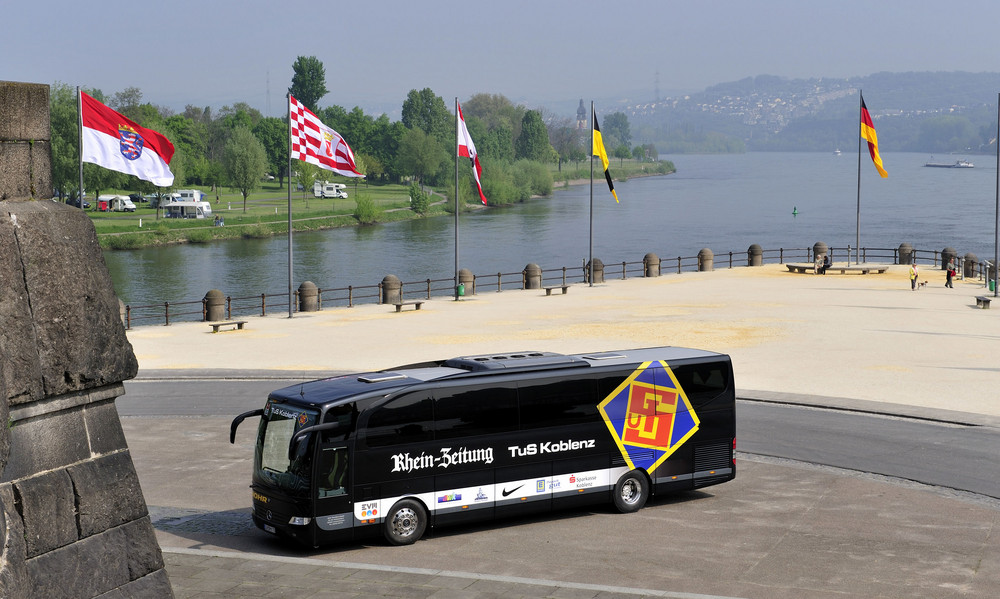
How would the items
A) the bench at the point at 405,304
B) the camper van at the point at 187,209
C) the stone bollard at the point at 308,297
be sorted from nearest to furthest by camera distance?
the bench at the point at 405,304
the stone bollard at the point at 308,297
the camper van at the point at 187,209

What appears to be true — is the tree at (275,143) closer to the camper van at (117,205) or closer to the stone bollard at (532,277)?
the camper van at (117,205)

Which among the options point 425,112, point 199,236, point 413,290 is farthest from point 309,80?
point 413,290

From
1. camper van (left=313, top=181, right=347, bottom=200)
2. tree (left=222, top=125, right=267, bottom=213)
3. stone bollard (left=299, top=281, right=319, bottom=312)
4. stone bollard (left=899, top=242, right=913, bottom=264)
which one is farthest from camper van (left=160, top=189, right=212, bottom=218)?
stone bollard (left=899, top=242, right=913, bottom=264)

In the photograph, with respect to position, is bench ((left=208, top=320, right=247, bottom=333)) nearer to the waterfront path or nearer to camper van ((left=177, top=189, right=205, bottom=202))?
the waterfront path

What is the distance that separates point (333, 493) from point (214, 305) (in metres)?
25.9

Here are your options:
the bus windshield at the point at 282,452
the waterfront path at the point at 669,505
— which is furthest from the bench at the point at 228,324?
the bus windshield at the point at 282,452

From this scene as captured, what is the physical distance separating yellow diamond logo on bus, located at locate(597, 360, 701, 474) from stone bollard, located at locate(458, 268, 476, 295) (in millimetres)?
29417

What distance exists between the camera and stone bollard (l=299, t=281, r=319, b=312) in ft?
136

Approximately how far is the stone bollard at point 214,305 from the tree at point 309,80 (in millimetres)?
146714

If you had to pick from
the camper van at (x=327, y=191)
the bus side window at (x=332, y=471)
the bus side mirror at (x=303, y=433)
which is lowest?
the bus side window at (x=332, y=471)

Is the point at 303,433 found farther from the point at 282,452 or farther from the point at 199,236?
the point at 199,236

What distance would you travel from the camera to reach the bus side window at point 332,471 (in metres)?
13.7

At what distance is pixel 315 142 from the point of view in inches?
1473

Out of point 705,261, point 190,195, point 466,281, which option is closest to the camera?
point 466,281
